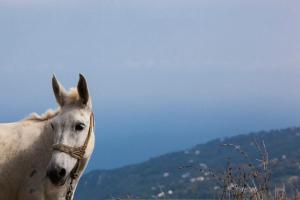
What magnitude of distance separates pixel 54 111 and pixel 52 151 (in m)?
0.88

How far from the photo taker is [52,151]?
13148 millimetres

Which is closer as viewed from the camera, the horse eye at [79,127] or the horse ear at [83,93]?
the horse eye at [79,127]

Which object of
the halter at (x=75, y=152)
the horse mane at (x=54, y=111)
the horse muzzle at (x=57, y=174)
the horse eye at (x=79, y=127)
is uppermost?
the horse mane at (x=54, y=111)

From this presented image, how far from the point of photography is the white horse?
12.5 metres

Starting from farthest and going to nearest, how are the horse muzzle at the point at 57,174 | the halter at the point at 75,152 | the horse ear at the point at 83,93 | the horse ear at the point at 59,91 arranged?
the horse ear at the point at 59,91 < the horse ear at the point at 83,93 < the halter at the point at 75,152 < the horse muzzle at the point at 57,174

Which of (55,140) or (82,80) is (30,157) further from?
(82,80)

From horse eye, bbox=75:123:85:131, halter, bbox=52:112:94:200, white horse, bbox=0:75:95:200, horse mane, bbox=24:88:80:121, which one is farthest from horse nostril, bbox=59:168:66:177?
horse mane, bbox=24:88:80:121

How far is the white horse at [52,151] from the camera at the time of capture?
41.1 feet

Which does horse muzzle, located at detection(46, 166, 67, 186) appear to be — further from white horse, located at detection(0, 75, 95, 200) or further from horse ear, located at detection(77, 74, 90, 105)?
horse ear, located at detection(77, 74, 90, 105)

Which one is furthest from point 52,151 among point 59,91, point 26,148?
point 59,91

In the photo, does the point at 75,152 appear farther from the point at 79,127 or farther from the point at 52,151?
the point at 52,151

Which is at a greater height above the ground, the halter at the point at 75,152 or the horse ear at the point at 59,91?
the horse ear at the point at 59,91

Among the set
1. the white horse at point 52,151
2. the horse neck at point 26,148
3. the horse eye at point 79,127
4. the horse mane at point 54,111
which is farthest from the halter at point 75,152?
the horse neck at point 26,148

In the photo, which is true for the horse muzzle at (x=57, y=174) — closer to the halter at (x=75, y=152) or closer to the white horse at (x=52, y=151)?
the white horse at (x=52, y=151)
